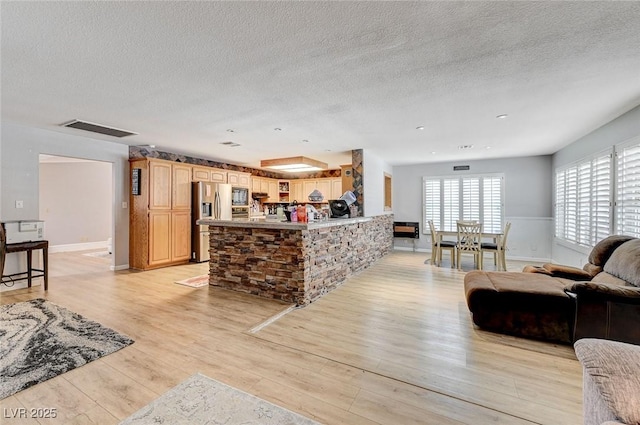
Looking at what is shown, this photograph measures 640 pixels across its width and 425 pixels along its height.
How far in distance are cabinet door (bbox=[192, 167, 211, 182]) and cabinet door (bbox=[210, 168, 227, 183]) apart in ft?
0.34

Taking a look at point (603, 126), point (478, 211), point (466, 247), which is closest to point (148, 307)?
point (466, 247)

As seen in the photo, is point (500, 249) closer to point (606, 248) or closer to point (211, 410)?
point (606, 248)

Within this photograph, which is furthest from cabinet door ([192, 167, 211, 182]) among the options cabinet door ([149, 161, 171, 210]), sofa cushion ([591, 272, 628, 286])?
sofa cushion ([591, 272, 628, 286])

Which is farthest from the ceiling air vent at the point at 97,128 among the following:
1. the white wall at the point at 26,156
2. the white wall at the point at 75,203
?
the white wall at the point at 75,203

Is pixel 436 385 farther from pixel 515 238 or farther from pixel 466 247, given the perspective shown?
pixel 515 238

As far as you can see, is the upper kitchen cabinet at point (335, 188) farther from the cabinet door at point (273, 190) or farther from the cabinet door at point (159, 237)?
the cabinet door at point (159, 237)

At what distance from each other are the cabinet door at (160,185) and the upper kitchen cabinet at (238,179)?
1.52 meters

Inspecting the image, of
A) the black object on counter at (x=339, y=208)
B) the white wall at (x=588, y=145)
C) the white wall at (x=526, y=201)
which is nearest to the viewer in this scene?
the white wall at (x=588, y=145)

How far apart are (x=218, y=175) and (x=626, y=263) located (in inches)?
270

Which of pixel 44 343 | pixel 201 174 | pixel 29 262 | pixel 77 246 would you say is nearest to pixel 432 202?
pixel 201 174

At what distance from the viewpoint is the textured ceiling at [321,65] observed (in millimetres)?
1722

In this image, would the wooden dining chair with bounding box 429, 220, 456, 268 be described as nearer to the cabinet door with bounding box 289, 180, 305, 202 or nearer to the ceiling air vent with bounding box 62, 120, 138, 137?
the cabinet door with bounding box 289, 180, 305, 202

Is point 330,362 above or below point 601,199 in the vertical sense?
below

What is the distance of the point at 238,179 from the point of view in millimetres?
7184
